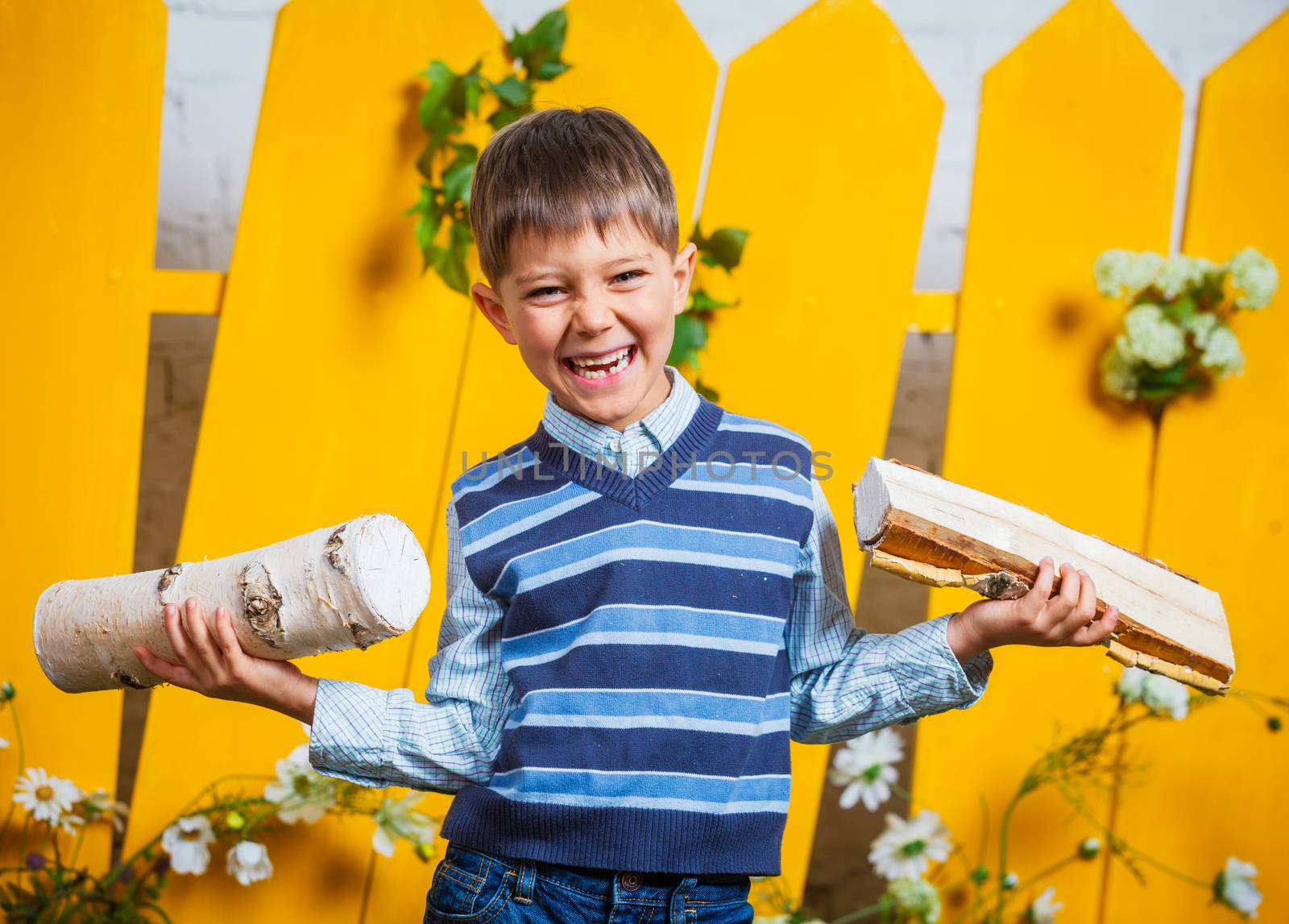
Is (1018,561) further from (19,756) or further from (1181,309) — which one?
(19,756)

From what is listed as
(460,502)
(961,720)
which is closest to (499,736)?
(460,502)

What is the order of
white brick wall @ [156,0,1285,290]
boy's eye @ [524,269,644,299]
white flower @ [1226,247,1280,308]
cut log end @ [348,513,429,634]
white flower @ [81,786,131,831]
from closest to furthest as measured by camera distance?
cut log end @ [348,513,429,634] → boy's eye @ [524,269,644,299] → white flower @ [1226,247,1280,308] → white flower @ [81,786,131,831] → white brick wall @ [156,0,1285,290]

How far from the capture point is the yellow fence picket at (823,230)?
1.45 meters

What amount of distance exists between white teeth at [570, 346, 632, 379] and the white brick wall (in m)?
1.33

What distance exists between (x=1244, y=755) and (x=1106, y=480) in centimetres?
35

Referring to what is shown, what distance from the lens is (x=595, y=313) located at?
0.87m

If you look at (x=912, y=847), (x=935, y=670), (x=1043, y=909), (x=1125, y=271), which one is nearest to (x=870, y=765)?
(x=912, y=847)

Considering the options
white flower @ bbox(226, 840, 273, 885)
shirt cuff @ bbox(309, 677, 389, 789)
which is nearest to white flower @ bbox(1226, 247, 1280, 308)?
shirt cuff @ bbox(309, 677, 389, 789)

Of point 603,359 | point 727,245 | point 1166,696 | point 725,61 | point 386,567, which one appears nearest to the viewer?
point 386,567

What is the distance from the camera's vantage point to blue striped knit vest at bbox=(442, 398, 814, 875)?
2.80ft

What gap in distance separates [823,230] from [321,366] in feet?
2.06

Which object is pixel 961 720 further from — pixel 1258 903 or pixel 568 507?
pixel 568 507

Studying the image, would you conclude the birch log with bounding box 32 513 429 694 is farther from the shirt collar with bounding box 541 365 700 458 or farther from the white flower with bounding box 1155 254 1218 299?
the white flower with bounding box 1155 254 1218 299

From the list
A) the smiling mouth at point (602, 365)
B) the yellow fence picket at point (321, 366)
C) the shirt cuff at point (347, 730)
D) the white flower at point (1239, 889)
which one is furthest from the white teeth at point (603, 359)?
the white flower at point (1239, 889)
